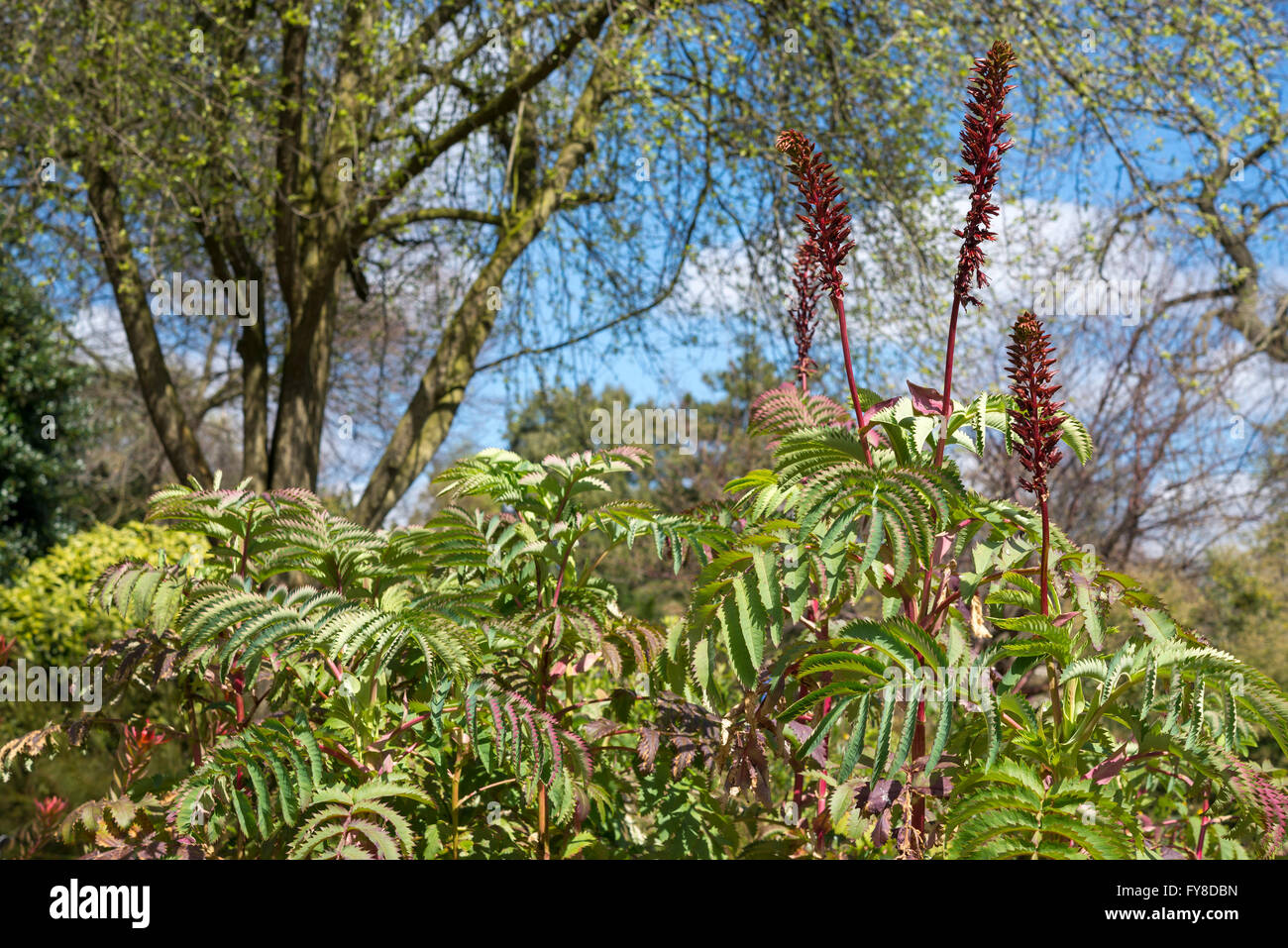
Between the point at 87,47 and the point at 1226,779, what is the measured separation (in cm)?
671

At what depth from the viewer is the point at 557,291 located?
8016mm

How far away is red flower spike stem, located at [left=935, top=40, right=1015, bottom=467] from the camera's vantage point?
1542 mm

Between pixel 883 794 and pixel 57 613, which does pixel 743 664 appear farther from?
pixel 57 613

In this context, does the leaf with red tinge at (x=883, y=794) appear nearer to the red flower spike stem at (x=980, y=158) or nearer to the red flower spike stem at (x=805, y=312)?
the red flower spike stem at (x=980, y=158)

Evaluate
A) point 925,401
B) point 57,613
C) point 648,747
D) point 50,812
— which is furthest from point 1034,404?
point 57,613

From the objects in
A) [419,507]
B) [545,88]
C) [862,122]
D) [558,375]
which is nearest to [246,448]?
[558,375]

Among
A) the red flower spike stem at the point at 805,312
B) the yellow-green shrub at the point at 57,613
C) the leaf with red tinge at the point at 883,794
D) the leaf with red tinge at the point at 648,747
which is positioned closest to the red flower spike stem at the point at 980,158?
the red flower spike stem at the point at 805,312

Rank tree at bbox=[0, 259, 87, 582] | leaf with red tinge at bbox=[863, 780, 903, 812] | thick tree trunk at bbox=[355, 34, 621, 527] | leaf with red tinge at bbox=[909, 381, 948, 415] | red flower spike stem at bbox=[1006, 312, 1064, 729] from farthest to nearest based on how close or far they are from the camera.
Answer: tree at bbox=[0, 259, 87, 582] → thick tree trunk at bbox=[355, 34, 621, 527] → leaf with red tinge at bbox=[909, 381, 948, 415] → leaf with red tinge at bbox=[863, 780, 903, 812] → red flower spike stem at bbox=[1006, 312, 1064, 729]

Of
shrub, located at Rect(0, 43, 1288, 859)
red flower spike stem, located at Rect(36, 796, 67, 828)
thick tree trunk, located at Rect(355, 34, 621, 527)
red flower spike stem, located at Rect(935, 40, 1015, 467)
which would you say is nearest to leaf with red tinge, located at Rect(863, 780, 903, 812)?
shrub, located at Rect(0, 43, 1288, 859)

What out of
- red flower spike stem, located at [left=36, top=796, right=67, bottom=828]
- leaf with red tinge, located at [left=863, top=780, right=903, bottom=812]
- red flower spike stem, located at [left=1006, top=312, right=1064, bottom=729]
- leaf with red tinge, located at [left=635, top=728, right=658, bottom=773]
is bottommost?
red flower spike stem, located at [left=36, top=796, right=67, bottom=828]

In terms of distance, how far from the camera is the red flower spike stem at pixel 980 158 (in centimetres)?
154

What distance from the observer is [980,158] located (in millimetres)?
1587

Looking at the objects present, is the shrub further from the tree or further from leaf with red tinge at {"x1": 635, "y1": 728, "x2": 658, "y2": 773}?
the tree

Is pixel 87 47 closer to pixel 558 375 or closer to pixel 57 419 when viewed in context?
pixel 558 375
